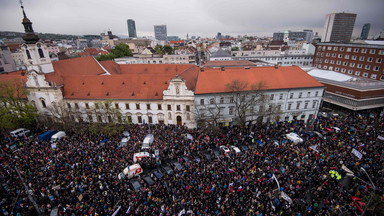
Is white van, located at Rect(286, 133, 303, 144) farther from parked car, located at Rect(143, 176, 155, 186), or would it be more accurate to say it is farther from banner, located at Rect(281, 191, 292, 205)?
parked car, located at Rect(143, 176, 155, 186)

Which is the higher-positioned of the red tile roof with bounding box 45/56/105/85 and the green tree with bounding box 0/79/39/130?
the red tile roof with bounding box 45/56/105/85

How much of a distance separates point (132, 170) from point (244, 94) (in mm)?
20670

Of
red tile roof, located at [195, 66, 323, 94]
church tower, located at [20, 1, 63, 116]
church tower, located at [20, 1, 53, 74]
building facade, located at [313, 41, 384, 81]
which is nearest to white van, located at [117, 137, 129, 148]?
church tower, located at [20, 1, 63, 116]

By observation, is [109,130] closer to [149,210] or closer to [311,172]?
[149,210]

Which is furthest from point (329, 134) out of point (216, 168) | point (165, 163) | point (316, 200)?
point (165, 163)

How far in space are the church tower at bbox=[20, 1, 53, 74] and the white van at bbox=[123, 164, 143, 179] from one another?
27039 millimetres

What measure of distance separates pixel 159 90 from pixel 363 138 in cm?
3397

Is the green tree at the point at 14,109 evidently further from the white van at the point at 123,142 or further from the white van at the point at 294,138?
the white van at the point at 294,138

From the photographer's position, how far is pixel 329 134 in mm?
30203

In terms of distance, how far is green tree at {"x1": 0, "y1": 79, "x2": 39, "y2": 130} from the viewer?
31156 mm

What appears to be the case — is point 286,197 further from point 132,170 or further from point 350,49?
point 350,49

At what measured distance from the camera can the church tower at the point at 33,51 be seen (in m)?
32.1

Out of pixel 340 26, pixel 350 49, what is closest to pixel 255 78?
pixel 350 49

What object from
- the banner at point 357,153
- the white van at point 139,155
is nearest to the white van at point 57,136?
the white van at point 139,155
